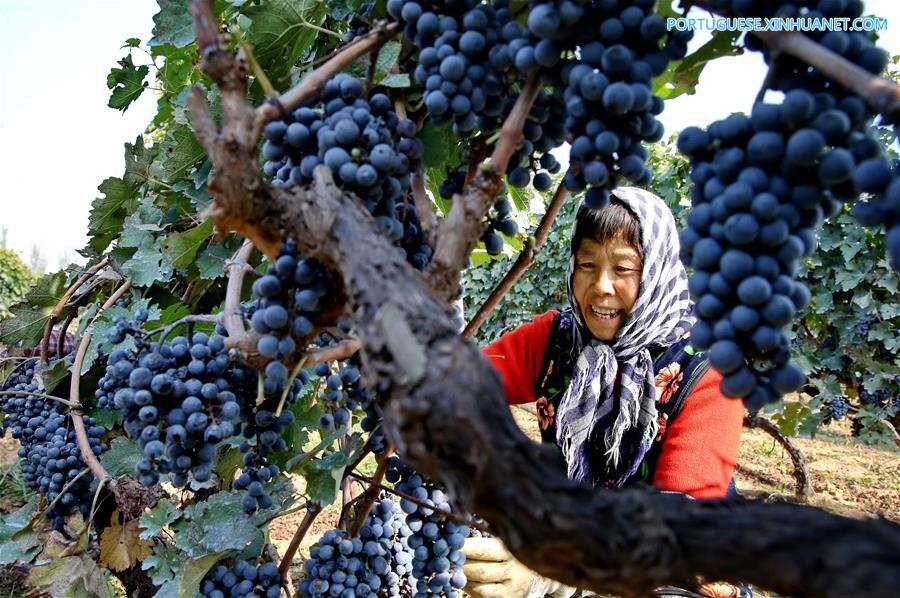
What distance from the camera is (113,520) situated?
1.84 m

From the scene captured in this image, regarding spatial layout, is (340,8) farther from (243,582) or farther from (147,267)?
(243,582)

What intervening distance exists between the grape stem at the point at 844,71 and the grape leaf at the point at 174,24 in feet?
4.35

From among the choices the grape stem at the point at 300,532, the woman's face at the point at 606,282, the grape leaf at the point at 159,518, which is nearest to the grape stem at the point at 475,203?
the grape stem at the point at 300,532

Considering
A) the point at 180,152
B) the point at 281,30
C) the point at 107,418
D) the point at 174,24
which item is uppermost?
the point at 174,24

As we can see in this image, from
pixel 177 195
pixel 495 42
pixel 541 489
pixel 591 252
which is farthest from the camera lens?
pixel 591 252

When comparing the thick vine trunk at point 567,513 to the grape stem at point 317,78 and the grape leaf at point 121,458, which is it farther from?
the grape leaf at point 121,458

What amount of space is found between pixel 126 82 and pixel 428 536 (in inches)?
70.5

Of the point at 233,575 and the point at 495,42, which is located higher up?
the point at 495,42

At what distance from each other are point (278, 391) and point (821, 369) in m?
6.43

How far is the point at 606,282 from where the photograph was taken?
2367 millimetres

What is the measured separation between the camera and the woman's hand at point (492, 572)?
2.04m

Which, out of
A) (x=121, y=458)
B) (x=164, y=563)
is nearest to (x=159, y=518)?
(x=164, y=563)

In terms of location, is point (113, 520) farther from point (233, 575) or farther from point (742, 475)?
point (742, 475)

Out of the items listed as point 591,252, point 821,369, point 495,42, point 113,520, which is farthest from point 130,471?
point 821,369
